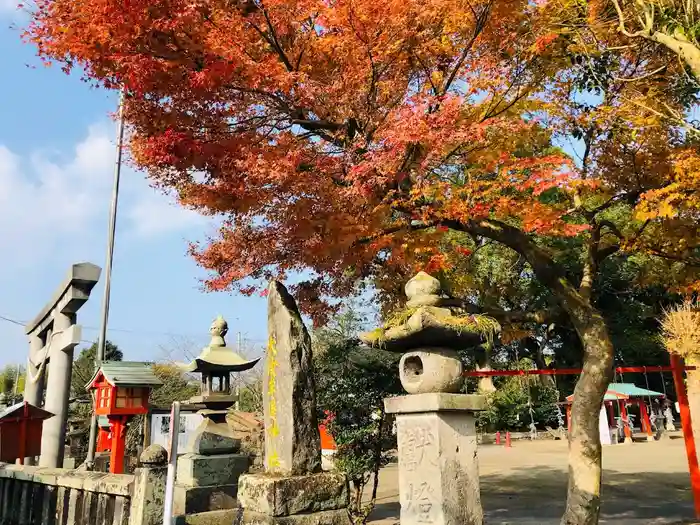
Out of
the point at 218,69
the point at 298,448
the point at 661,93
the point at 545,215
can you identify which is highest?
the point at 661,93

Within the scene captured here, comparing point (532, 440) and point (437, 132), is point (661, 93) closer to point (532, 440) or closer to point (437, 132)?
point (437, 132)

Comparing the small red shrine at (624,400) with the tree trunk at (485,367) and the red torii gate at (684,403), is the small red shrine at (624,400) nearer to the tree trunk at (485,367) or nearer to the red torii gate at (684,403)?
the tree trunk at (485,367)

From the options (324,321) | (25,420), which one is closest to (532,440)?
(324,321)

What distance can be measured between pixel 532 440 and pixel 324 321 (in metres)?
21.8

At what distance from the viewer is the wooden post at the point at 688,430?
9844mm

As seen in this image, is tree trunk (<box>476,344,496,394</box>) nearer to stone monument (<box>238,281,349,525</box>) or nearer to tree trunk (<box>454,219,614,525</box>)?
tree trunk (<box>454,219,614,525</box>)

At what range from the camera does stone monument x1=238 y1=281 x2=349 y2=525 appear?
4301 millimetres

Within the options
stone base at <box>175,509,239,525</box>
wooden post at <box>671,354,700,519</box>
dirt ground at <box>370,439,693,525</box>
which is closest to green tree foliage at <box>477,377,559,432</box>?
dirt ground at <box>370,439,693,525</box>

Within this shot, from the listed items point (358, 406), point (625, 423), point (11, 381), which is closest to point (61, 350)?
point (358, 406)

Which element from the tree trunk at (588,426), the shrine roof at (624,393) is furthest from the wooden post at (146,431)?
the shrine roof at (624,393)

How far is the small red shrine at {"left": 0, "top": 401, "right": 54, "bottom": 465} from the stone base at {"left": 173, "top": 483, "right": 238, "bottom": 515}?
7.78 ft

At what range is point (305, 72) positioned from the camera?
741cm

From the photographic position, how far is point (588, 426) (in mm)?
7770

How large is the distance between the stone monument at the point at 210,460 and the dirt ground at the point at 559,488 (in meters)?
3.66
